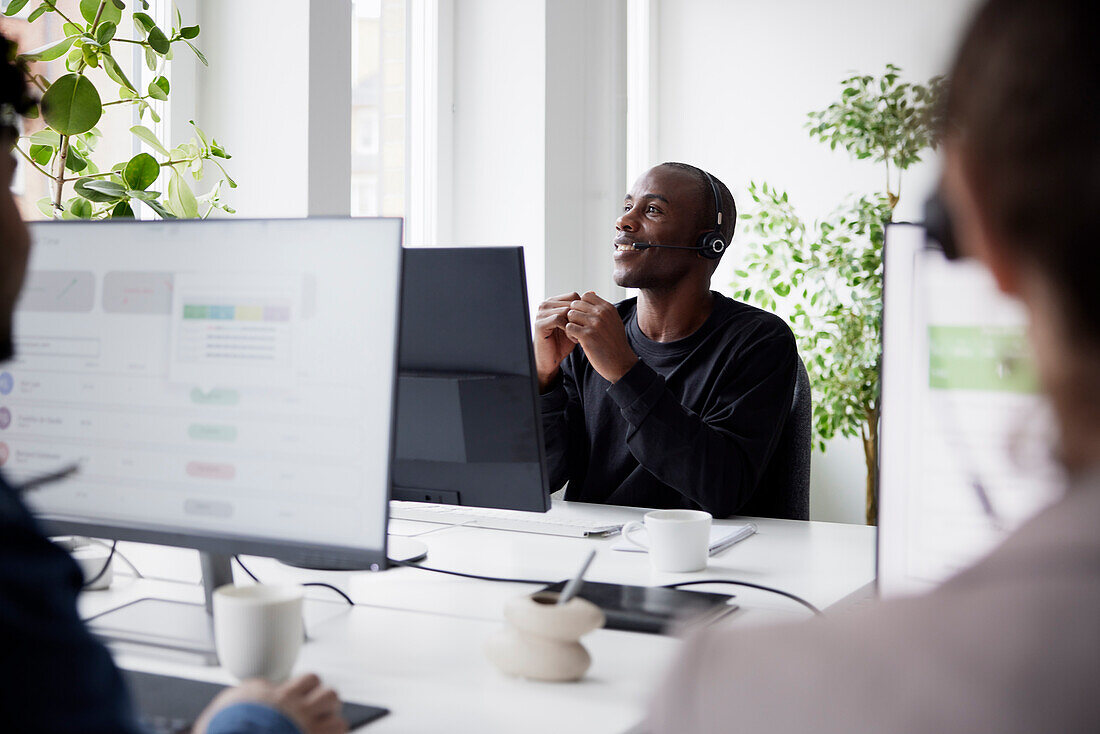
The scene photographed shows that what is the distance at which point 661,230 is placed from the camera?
2.18 metres

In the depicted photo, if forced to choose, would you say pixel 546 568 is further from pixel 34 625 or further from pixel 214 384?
pixel 34 625

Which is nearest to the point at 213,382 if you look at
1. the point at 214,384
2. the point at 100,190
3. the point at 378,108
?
the point at 214,384

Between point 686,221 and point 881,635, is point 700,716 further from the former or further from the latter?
point 686,221

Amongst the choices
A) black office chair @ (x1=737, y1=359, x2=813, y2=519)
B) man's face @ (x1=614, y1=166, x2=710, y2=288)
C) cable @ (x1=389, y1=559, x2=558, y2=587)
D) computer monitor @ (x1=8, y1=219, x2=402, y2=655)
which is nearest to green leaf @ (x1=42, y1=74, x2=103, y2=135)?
computer monitor @ (x1=8, y1=219, x2=402, y2=655)

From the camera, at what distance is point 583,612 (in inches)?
36.6

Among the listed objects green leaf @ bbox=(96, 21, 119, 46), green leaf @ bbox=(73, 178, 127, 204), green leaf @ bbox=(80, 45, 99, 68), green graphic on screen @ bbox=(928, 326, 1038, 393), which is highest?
green leaf @ bbox=(96, 21, 119, 46)

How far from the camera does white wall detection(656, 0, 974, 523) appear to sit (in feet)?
11.5

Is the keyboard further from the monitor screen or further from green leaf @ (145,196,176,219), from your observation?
green leaf @ (145,196,176,219)

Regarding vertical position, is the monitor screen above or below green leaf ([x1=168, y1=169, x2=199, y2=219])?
below

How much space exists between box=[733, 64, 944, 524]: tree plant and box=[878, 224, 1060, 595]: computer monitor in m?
2.22

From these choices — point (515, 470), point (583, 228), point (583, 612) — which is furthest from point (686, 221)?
point (583, 612)

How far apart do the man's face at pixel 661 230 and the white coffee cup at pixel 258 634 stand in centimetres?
137

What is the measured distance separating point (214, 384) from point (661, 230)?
1333 mm

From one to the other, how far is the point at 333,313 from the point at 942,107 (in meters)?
A: 0.65
